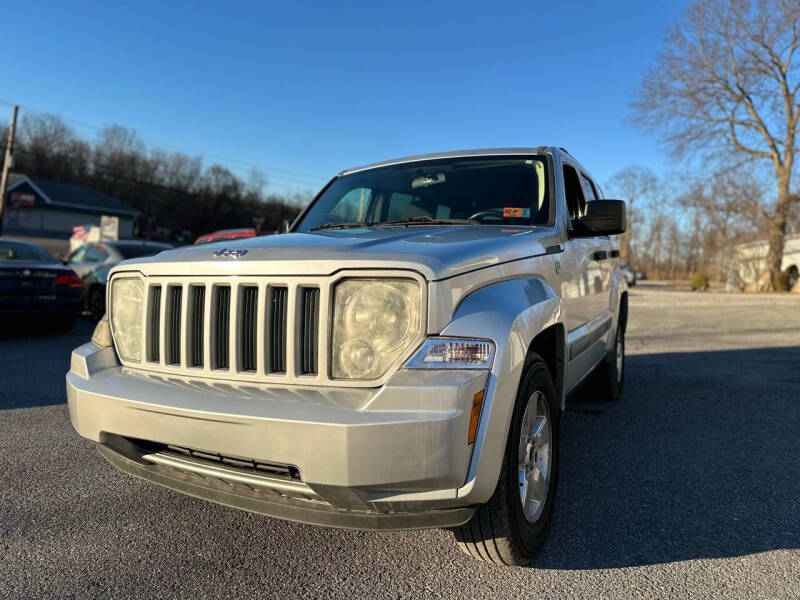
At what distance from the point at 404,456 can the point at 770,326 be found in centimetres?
1346

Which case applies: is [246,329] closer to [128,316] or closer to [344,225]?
[128,316]

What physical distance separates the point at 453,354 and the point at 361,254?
502 mm

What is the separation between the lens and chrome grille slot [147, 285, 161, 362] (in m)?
2.46

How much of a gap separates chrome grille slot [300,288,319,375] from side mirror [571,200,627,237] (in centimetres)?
193

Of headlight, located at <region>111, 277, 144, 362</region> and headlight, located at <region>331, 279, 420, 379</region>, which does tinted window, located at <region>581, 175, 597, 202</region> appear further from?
headlight, located at <region>111, 277, 144, 362</region>

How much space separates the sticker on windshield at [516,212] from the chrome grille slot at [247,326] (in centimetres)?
170

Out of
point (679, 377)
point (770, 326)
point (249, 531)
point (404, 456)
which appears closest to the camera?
point (404, 456)

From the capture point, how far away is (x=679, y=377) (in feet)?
21.8

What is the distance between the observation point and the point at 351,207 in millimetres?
3906

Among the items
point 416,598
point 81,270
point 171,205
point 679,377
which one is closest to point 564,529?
point 416,598

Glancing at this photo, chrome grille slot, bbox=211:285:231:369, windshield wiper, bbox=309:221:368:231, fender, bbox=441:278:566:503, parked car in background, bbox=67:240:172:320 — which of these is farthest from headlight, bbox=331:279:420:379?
parked car in background, bbox=67:240:172:320

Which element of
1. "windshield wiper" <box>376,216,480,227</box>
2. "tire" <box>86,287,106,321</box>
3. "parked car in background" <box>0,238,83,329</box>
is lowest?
"tire" <box>86,287,106,321</box>

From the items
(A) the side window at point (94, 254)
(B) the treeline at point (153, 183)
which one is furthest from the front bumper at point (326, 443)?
(B) the treeline at point (153, 183)

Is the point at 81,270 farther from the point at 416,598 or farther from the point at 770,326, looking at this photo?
the point at 770,326
